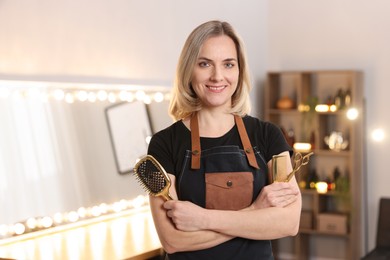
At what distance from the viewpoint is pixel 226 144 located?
6.86 feet

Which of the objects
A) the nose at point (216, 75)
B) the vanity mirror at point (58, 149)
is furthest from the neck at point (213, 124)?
the vanity mirror at point (58, 149)

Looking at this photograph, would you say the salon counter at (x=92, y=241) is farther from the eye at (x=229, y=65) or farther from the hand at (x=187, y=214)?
the eye at (x=229, y=65)

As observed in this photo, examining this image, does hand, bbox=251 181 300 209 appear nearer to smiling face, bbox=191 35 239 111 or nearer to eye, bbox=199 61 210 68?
smiling face, bbox=191 35 239 111

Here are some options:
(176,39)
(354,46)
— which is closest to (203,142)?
(176,39)

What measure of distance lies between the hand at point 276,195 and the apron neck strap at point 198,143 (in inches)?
3.0

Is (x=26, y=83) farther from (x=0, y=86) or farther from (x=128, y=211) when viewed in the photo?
(x=128, y=211)

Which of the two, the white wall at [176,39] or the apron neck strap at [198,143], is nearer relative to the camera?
the apron neck strap at [198,143]

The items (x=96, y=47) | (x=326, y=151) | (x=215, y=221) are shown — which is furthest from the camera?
(x=326, y=151)

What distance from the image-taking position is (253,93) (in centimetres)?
664

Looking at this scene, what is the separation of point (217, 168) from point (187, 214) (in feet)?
0.53

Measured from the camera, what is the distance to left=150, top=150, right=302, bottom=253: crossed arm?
2.03 meters

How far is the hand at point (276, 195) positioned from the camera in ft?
6.75

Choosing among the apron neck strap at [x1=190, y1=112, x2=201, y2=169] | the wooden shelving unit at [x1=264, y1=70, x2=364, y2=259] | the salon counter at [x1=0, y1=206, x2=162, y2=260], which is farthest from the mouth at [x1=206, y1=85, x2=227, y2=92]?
the wooden shelving unit at [x1=264, y1=70, x2=364, y2=259]

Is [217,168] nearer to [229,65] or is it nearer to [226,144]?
[226,144]
